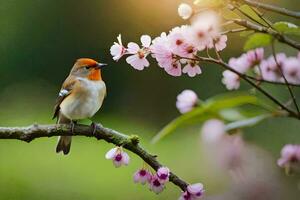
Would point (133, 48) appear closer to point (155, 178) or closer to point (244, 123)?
point (155, 178)

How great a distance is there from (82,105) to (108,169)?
14.6 ft

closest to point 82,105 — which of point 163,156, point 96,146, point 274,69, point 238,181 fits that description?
point 274,69

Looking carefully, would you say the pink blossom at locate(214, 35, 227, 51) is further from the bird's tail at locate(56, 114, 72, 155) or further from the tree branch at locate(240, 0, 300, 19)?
the bird's tail at locate(56, 114, 72, 155)

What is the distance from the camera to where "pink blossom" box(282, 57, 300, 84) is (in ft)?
2.65

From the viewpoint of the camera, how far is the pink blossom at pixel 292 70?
31.9 inches

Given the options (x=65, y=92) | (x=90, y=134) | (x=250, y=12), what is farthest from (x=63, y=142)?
Answer: (x=250, y=12)

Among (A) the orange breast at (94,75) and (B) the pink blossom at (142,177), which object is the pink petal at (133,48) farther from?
(A) the orange breast at (94,75)

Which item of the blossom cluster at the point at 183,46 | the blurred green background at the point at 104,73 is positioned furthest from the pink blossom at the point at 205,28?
the blurred green background at the point at 104,73

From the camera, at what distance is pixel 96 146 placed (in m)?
7.34

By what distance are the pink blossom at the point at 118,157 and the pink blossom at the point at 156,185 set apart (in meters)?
0.05

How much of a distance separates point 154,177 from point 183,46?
0.23 m

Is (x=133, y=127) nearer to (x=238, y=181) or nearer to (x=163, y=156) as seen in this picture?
(x=163, y=156)

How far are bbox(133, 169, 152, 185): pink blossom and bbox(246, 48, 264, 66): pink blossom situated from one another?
24 centimetres

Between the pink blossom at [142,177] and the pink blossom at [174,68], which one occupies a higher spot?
the pink blossom at [174,68]
